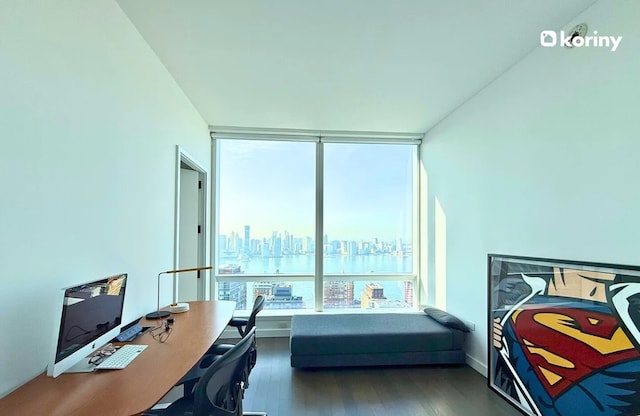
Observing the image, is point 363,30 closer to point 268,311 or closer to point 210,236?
point 210,236

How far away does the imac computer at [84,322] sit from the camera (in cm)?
127

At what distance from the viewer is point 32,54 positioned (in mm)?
1302

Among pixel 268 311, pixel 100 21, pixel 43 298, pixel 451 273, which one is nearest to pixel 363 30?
pixel 100 21

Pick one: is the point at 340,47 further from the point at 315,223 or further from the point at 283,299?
the point at 283,299

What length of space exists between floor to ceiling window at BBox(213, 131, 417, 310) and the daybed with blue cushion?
121 cm

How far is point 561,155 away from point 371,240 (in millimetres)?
2865

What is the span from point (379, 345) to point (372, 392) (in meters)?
0.55

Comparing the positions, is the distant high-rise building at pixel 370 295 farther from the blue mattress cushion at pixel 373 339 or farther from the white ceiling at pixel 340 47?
the white ceiling at pixel 340 47

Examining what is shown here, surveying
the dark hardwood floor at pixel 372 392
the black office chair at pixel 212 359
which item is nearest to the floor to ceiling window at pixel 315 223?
the dark hardwood floor at pixel 372 392

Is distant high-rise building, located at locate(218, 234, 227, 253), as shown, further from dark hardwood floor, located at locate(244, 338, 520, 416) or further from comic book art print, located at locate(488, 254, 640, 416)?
comic book art print, located at locate(488, 254, 640, 416)

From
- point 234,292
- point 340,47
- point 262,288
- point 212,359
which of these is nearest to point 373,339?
point 212,359

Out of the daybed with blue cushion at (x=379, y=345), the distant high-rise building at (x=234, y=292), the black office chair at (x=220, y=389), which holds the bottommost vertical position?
the daybed with blue cushion at (x=379, y=345)

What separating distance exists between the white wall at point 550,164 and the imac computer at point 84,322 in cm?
282

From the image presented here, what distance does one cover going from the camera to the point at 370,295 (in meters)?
4.78
